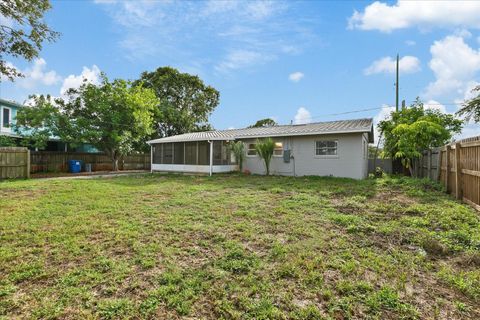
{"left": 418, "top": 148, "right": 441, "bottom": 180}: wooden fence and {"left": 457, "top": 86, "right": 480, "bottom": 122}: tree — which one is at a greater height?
{"left": 457, "top": 86, "right": 480, "bottom": 122}: tree

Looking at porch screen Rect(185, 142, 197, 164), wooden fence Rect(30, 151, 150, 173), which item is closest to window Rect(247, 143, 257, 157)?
porch screen Rect(185, 142, 197, 164)

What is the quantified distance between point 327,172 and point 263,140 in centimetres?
382

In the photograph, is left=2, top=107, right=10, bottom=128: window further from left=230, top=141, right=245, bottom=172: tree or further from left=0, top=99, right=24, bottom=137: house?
left=230, top=141, right=245, bottom=172: tree

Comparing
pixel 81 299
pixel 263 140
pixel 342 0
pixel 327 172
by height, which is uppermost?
pixel 342 0

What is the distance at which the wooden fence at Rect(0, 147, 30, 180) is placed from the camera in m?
12.4

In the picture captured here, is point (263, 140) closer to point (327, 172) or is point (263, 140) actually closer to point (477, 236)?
point (327, 172)

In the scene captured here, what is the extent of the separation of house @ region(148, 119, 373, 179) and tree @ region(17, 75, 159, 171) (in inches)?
93.7

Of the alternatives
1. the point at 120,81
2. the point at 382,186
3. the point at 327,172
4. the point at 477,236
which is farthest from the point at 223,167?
the point at 477,236

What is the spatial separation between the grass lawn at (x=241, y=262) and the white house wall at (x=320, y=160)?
6.15 meters

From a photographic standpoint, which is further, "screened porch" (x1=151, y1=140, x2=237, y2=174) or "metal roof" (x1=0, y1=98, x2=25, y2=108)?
"metal roof" (x1=0, y1=98, x2=25, y2=108)

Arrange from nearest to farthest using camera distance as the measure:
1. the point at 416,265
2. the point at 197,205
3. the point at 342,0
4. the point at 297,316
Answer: the point at 297,316 < the point at 416,265 < the point at 197,205 < the point at 342,0

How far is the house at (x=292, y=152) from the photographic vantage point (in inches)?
→ 495

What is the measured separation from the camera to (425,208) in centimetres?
598

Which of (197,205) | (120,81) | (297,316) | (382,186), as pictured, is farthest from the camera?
(120,81)
